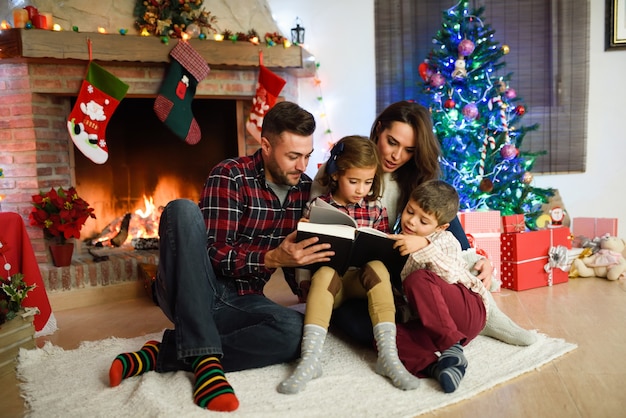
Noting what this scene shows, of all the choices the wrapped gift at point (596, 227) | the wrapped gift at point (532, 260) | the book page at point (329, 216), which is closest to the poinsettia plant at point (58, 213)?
the book page at point (329, 216)

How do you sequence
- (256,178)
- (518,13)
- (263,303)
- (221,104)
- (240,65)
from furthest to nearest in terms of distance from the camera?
(518,13) → (221,104) → (240,65) → (256,178) → (263,303)

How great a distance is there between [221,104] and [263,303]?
2.20m

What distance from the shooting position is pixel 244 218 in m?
2.01

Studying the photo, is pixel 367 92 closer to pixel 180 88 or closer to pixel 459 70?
pixel 459 70

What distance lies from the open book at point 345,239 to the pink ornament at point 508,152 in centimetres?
184

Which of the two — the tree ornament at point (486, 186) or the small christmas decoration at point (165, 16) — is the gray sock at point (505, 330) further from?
the small christmas decoration at point (165, 16)

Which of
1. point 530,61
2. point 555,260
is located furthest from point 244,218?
point 530,61

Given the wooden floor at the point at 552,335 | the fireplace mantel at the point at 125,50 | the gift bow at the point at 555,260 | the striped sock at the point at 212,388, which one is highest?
the fireplace mantel at the point at 125,50

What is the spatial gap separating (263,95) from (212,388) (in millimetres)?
2252

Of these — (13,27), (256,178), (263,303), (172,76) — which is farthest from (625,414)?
(13,27)

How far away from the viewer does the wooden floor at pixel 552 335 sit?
1.59 m

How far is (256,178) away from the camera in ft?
6.64

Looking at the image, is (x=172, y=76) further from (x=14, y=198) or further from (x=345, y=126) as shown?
(x=345, y=126)

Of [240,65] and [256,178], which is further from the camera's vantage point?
[240,65]
